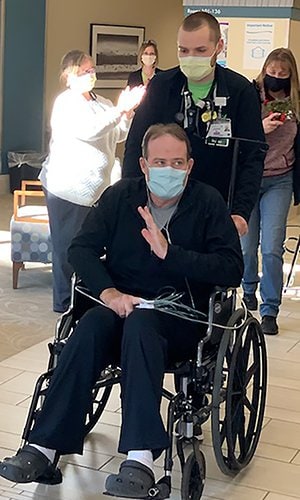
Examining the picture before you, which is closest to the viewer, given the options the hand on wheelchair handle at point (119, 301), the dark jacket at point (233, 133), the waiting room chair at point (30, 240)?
the hand on wheelchair handle at point (119, 301)

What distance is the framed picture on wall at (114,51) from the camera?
364 inches

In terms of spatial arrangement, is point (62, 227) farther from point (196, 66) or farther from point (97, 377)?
point (97, 377)

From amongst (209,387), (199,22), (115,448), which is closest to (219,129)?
Answer: (199,22)

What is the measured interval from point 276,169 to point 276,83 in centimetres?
39

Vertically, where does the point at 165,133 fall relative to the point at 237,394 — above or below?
above

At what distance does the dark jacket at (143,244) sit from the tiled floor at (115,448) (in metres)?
0.56

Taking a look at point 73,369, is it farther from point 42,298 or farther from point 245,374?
point 42,298

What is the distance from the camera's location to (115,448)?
9.34 feet

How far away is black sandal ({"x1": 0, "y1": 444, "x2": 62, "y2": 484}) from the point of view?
2.25 m

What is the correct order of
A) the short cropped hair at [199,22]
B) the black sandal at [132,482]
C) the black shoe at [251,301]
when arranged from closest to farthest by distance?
1. the black sandal at [132,482]
2. the short cropped hair at [199,22]
3. the black shoe at [251,301]

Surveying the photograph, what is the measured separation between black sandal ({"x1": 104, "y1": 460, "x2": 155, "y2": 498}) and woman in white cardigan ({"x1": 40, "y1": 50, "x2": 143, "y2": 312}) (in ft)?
6.80

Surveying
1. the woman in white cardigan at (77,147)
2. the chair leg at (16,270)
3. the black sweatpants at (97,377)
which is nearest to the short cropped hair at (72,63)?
the woman in white cardigan at (77,147)

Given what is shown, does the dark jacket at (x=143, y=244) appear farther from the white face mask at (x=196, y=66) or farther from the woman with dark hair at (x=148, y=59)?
the woman with dark hair at (x=148, y=59)

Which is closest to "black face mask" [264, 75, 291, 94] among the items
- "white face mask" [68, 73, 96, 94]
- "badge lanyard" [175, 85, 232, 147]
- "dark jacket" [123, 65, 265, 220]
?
"white face mask" [68, 73, 96, 94]
